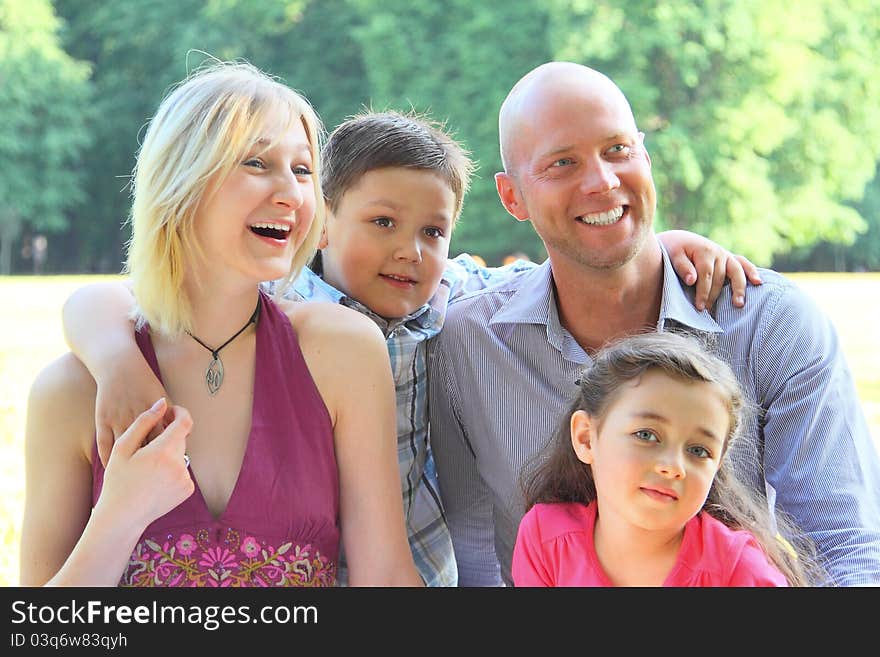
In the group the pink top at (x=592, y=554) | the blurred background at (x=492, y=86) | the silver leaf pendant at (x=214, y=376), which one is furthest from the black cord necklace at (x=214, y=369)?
the blurred background at (x=492, y=86)

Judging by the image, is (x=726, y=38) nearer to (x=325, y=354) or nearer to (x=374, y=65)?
(x=374, y=65)

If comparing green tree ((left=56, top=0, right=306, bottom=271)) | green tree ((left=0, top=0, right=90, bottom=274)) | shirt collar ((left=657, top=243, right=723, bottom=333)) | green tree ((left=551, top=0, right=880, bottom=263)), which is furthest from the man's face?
green tree ((left=0, top=0, right=90, bottom=274))

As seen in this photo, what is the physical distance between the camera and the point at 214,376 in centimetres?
242

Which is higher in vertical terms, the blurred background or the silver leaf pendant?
the blurred background

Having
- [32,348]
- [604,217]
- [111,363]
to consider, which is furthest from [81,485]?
[32,348]

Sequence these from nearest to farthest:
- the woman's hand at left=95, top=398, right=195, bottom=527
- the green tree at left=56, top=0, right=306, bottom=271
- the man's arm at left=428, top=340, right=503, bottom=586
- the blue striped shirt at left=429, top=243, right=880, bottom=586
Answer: the woman's hand at left=95, top=398, right=195, bottom=527 < the blue striped shirt at left=429, top=243, right=880, bottom=586 < the man's arm at left=428, top=340, right=503, bottom=586 < the green tree at left=56, top=0, right=306, bottom=271

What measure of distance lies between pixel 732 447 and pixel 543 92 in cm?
105

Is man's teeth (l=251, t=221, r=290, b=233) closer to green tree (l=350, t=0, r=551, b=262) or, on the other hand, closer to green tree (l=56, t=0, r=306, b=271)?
green tree (l=350, t=0, r=551, b=262)

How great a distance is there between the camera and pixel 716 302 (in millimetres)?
2760

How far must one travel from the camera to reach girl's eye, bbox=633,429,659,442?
220 cm

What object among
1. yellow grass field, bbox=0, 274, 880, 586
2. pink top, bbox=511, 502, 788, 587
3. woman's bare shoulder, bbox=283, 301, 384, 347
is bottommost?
pink top, bbox=511, 502, 788, 587

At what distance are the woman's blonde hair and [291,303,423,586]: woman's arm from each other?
1.06ft

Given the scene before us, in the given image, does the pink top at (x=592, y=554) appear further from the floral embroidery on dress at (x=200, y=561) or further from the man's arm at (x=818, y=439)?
the floral embroidery on dress at (x=200, y=561)

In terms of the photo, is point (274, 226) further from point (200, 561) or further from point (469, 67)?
point (469, 67)
